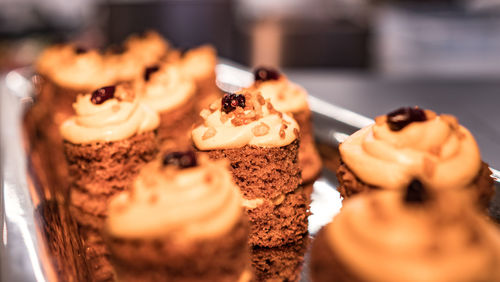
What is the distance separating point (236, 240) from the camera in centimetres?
166

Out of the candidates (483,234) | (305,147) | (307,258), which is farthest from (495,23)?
(483,234)

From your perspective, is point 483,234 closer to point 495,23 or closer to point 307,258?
point 307,258

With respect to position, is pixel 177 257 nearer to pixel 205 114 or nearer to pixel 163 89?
pixel 205 114

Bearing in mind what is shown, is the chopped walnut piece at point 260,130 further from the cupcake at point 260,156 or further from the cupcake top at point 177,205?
the cupcake top at point 177,205

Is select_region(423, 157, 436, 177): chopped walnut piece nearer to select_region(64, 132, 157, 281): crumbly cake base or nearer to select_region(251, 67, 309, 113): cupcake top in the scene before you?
select_region(251, 67, 309, 113): cupcake top

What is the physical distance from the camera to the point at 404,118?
1.91m

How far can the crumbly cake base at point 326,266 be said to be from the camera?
1.38 m

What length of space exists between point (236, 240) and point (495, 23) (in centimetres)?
601

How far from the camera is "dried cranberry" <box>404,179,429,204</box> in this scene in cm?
133

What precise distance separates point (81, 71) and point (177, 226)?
286 cm

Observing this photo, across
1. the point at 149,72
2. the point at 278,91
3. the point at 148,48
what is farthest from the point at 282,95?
the point at 148,48

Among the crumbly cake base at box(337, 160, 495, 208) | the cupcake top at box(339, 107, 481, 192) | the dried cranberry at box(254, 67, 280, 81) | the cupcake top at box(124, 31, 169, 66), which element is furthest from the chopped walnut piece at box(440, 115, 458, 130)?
the cupcake top at box(124, 31, 169, 66)

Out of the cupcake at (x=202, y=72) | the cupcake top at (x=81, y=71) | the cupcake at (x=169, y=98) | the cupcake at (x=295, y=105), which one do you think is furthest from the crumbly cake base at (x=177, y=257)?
the cupcake at (x=202, y=72)

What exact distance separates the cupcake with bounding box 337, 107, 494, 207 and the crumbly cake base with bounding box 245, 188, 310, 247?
435mm
